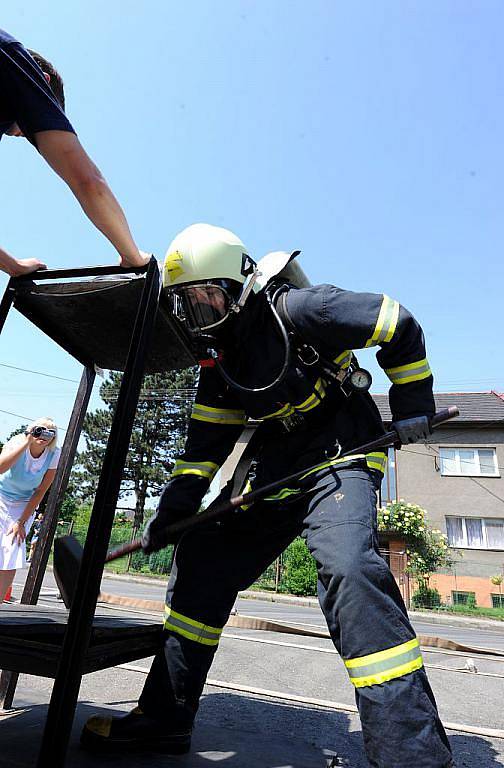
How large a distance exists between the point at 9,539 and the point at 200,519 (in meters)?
2.60

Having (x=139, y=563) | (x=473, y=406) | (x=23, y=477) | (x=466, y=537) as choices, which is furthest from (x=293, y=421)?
(x=473, y=406)

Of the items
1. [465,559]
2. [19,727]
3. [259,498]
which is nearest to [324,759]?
[259,498]

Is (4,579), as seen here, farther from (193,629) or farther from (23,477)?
(193,629)

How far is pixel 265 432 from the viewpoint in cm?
255

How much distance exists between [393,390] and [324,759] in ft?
5.18

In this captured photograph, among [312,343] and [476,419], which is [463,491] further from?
[312,343]

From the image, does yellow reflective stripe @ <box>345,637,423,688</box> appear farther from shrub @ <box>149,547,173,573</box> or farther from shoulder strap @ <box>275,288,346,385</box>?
shrub @ <box>149,547,173,573</box>

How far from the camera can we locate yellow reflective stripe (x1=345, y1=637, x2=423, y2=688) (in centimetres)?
163

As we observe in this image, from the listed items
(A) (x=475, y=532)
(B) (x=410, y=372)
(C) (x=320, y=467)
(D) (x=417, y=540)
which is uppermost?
(A) (x=475, y=532)

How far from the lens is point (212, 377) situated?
2635mm

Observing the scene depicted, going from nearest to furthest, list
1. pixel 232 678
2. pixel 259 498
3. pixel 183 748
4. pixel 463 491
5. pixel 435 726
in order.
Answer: pixel 435 726 < pixel 183 748 < pixel 259 498 < pixel 232 678 < pixel 463 491

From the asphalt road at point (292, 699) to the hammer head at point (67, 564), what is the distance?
2.78 ft

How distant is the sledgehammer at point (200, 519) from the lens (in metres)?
1.87

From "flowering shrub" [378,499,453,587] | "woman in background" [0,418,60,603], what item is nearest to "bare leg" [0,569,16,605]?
"woman in background" [0,418,60,603]
